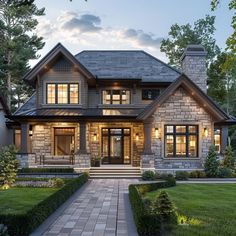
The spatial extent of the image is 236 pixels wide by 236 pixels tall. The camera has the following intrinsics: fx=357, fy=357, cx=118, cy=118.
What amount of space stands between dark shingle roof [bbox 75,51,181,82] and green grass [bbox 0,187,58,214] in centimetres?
1122

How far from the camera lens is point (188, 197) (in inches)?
512

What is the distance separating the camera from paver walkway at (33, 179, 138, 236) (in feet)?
26.7

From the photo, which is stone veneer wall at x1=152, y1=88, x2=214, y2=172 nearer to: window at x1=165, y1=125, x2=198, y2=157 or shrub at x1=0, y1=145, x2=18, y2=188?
window at x1=165, y1=125, x2=198, y2=157

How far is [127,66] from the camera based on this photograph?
85.9 feet

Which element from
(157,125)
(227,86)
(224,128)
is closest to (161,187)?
(157,125)

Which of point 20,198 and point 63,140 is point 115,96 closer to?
point 63,140

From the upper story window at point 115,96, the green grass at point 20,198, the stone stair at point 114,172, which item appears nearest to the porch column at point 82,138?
the stone stair at point 114,172

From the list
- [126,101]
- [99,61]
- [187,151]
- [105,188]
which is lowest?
[105,188]

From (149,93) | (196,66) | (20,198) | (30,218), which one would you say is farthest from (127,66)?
(30,218)

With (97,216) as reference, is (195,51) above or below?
above

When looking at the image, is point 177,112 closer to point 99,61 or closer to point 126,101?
point 126,101

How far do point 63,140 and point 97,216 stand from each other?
1442cm

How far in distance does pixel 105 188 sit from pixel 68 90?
9.59 m

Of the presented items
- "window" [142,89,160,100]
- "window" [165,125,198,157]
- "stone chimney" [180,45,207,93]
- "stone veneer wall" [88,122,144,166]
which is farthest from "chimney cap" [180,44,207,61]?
"stone veneer wall" [88,122,144,166]
